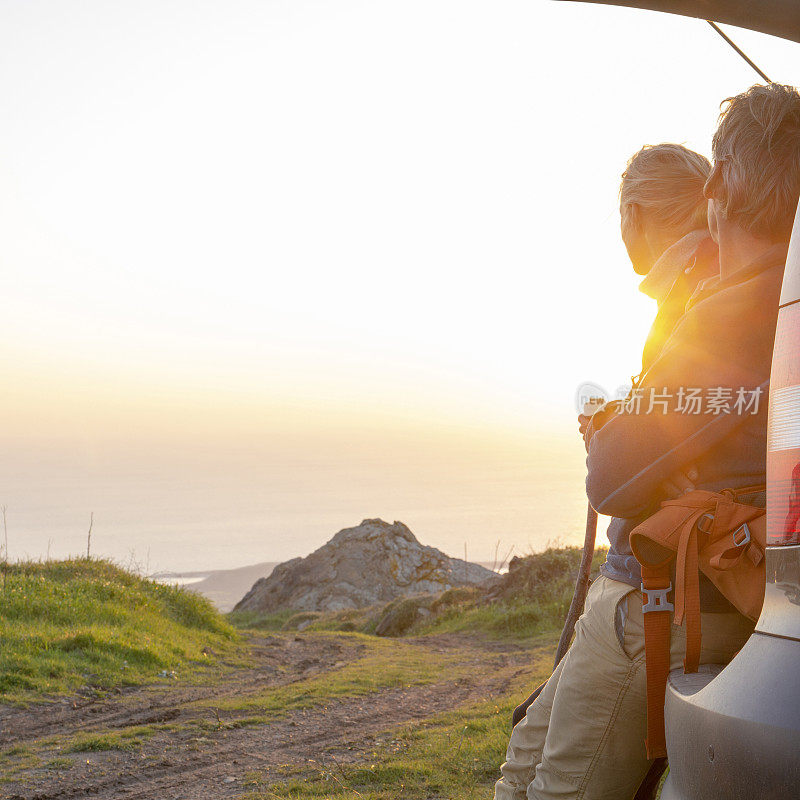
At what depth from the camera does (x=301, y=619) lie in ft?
67.0

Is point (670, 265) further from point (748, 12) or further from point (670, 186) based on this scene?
point (748, 12)

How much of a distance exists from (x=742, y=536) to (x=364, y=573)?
23.0 m

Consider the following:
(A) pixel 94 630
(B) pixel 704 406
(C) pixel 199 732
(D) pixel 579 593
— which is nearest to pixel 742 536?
(B) pixel 704 406

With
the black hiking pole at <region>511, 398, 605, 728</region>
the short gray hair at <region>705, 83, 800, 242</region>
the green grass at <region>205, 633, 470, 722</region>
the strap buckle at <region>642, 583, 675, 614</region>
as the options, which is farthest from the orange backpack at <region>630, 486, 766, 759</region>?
the green grass at <region>205, 633, 470, 722</region>

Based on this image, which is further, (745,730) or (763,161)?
(763,161)

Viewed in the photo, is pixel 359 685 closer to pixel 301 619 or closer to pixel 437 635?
pixel 437 635

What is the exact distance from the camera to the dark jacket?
173 cm

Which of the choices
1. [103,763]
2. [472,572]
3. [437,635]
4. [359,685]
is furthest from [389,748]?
[472,572]

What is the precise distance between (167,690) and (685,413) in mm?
7875

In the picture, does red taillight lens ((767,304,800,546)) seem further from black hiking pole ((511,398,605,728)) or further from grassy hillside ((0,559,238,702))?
grassy hillside ((0,559,238,702))

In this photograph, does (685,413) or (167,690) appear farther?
(167,690)

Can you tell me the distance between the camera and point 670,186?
238cm

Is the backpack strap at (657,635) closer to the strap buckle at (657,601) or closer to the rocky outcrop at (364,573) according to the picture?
the strap buckle at (657,601)

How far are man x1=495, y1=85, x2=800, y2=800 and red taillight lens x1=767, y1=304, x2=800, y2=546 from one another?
0.83ft
